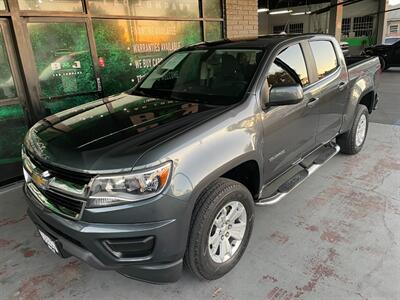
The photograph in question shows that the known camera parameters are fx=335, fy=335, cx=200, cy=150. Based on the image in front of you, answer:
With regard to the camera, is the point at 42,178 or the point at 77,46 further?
the point at 77,46

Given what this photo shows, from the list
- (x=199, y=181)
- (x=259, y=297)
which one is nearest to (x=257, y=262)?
(x=259, y=297)

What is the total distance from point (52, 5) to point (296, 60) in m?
3.50

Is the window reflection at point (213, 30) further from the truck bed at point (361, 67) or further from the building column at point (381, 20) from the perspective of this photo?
the building column at point (381, 20)

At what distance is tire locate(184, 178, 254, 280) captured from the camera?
223 centimetres

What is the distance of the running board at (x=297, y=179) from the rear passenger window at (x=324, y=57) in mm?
957

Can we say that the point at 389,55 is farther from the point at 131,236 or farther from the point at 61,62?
the point at 131,236

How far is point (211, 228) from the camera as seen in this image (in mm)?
2346

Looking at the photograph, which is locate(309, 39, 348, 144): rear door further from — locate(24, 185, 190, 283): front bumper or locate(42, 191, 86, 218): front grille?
locate(42, 191, 86, 218): front grille

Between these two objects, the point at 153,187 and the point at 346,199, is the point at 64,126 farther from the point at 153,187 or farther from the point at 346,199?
the point at 346,199

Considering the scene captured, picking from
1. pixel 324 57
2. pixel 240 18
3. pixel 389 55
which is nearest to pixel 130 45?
pixel 240 18

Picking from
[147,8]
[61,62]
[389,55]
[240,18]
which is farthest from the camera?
[389,55]

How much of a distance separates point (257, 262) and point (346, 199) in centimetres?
Result: 155

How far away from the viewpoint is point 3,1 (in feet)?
13.8

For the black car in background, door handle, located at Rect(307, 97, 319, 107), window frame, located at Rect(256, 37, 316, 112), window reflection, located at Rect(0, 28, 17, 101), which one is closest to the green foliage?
window reflection, located at Rect(0, 28, 17, 101)
